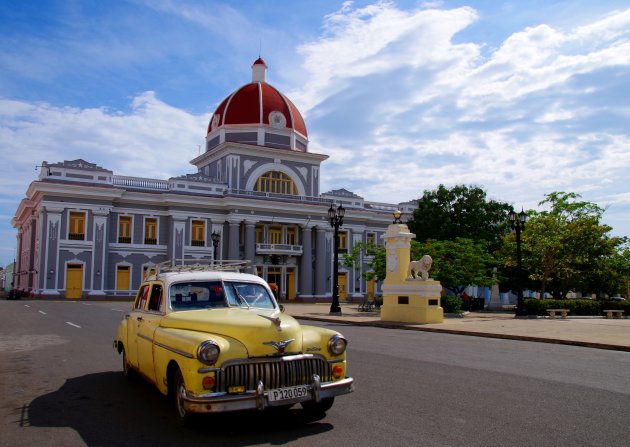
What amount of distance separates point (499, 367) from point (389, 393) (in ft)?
12.0

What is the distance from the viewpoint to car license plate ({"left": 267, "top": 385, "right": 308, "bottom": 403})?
568 cm

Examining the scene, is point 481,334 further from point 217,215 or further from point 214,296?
point 217,215

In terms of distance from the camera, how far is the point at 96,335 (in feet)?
52.9

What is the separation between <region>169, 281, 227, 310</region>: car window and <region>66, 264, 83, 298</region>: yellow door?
40333mm

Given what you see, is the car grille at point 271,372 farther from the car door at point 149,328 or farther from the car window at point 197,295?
the car door at point 149,328

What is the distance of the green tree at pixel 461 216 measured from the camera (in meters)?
46.8

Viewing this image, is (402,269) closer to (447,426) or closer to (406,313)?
(406,313)

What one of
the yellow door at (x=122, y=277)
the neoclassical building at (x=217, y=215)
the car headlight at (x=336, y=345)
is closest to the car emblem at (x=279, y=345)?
the car headlight at (x=336, y=345)

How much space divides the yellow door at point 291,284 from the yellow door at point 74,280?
17726mm

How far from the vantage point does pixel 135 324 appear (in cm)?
827

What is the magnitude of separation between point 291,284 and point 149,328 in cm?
4553

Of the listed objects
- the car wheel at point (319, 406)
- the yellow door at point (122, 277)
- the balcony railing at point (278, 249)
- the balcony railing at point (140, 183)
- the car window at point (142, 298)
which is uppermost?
the balcony railing at point (140, 183)

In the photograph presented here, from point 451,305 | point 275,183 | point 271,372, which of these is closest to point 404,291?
point 451,305

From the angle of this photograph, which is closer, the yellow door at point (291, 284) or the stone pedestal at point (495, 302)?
the stone pedestal at point (495, 302)
